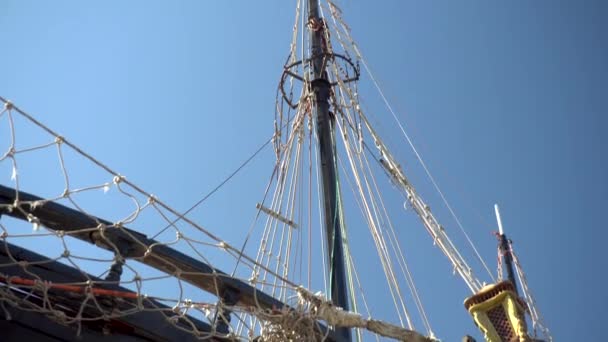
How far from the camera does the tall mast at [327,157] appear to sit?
345 inches

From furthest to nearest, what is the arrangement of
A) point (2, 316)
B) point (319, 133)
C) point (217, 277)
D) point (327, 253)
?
point (319, 133), point (327, 253), point (217, 277), point (2, 316)

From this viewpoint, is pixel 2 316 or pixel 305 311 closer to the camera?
pixel 2 316

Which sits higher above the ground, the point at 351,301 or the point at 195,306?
the point at 351,301

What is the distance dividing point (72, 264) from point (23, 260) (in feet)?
1.35

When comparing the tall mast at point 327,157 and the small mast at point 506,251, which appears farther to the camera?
the small mast at point 506,251

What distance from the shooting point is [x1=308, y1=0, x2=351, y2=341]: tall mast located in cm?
876

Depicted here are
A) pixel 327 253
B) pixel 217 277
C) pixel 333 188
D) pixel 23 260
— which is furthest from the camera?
pixel 333 188

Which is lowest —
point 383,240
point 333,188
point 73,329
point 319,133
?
point 73,329

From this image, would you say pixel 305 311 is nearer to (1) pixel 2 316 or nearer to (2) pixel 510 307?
(2) pixel 510 307

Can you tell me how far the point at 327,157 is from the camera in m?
11.3

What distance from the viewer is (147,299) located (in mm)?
4770

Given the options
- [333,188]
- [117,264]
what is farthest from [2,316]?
[333,188]

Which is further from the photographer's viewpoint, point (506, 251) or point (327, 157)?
point (506, 251)

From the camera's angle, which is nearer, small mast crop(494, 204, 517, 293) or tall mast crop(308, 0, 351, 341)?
tall mast crop(308, 0, 351, 341)
